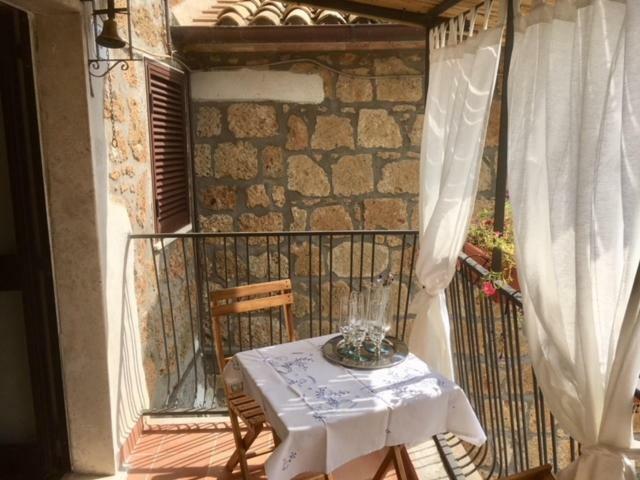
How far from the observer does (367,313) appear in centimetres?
218

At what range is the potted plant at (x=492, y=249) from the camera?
2.37m

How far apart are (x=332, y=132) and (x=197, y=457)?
258 cm

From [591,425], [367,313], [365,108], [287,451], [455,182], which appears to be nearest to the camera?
[591,425]

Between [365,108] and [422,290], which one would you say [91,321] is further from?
[365,108]

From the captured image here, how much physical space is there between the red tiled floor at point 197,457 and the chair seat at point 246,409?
1.35 feet

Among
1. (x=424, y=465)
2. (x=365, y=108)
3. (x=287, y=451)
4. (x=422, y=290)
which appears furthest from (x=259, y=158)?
(x=287, y=451)

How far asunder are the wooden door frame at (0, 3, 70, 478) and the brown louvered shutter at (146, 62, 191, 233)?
3.81ft

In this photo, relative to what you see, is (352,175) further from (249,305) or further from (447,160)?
(249,305)

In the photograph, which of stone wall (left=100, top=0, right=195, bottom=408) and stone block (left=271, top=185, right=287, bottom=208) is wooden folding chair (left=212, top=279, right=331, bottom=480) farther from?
stone block (left=271, top=185, right=287, bottom=208)

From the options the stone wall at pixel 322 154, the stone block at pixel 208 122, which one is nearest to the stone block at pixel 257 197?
the stone wall at pixel 322 154

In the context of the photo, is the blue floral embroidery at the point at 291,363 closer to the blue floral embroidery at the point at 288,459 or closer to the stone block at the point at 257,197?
the blue floral embroidery at the point at 288,459

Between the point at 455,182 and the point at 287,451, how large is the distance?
1403 millimetres

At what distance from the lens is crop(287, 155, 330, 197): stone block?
13.7ft

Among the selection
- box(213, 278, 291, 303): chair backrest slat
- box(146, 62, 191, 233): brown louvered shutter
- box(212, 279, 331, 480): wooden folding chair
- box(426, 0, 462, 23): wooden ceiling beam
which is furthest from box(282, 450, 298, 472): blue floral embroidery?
box(146, 62, 191, 233): brown louvered shutter
